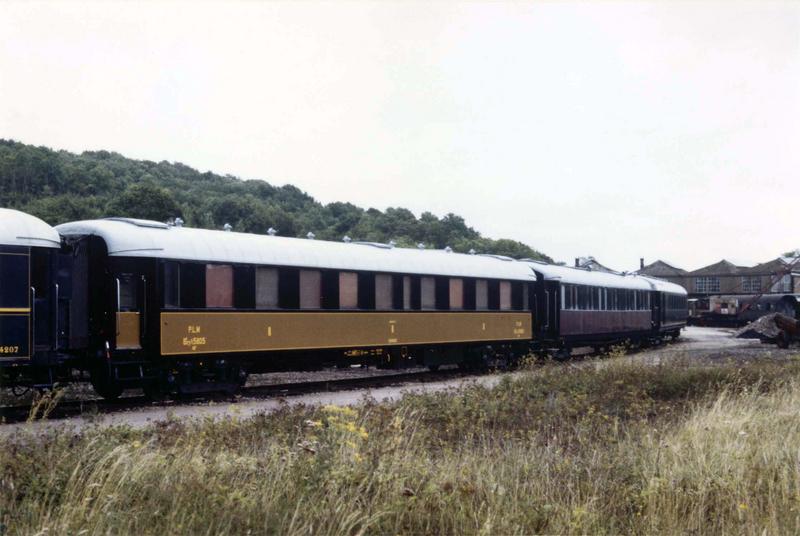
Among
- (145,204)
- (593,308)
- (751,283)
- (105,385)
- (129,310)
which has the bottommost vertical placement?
(105,385)

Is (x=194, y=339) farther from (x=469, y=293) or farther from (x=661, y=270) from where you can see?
(x=661, y=270)

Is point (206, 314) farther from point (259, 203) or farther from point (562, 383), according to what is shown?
point (259, 203)

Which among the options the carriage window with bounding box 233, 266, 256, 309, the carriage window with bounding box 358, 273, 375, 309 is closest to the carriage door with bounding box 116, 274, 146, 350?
the carriage window with bounding box 233, 266, 256, 309

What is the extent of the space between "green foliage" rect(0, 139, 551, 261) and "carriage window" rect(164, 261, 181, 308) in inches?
1415

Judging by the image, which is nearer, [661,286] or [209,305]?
[209,305]

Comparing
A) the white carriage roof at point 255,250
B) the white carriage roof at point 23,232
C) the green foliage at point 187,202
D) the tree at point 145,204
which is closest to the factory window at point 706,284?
the green foliage at point 187,202

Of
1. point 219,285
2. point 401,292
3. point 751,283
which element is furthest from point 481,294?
point 751,283

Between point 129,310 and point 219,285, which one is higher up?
point 219,285

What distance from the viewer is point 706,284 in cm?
10969

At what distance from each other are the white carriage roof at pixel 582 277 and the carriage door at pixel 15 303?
19.6 m

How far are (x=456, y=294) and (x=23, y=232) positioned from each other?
528 inches

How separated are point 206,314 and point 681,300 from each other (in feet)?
139

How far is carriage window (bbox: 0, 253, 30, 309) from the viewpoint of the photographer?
13984 millimetres

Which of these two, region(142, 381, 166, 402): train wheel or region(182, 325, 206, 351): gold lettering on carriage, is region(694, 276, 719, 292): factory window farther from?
region(142, 381, 166, 402): train wheel
